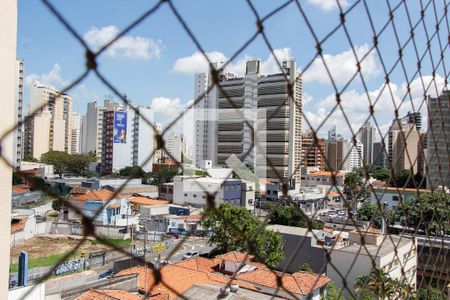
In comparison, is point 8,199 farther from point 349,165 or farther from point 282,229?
point 349,165

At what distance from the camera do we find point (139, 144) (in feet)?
42.0

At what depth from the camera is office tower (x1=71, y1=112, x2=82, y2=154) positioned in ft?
62.5

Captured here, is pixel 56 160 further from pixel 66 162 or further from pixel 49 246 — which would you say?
pixel 49 246

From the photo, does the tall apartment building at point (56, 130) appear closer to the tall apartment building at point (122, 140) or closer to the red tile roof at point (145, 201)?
the tall apartment building at point (122, 140)

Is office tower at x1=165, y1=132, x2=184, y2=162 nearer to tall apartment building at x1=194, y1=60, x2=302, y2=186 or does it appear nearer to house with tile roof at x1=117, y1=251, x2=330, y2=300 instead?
house with tile roof at x1=117, y1=251, x2=330, y2=300

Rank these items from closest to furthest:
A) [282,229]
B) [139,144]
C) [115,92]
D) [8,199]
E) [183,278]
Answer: [115,92] → [8,199] → [183,278] → [282,229] → [139,144]

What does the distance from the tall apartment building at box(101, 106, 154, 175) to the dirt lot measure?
513cm

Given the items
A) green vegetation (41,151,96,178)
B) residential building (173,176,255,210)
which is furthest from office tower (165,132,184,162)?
green vegetation (41,151,96,178)

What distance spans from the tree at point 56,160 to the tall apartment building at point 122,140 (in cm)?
155

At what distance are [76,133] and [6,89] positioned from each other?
19955 millimetres

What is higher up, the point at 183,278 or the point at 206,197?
the point at 206,197

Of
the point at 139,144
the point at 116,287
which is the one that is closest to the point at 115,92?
the point at 116,287

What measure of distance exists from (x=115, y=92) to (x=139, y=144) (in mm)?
12688

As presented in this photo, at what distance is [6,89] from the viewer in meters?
0.46
